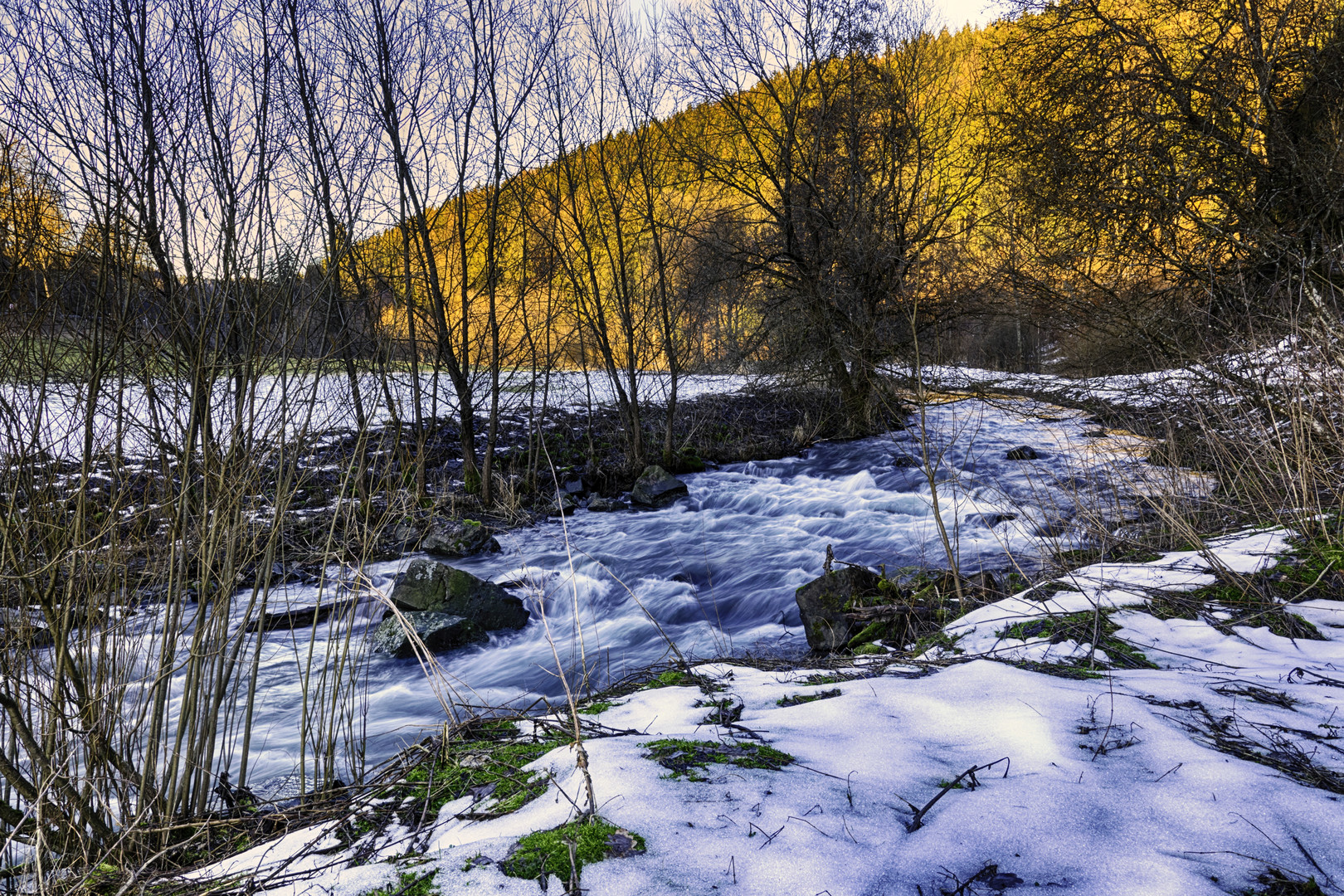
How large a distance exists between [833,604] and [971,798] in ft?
8.91

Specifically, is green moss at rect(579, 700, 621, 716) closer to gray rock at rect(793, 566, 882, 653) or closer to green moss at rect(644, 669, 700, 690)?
green moss at rect(644, 669, 700, 690)

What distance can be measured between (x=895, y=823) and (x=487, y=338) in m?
8.40

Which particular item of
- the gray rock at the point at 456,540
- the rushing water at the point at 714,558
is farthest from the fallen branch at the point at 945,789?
the gray rock at the point at 456,540

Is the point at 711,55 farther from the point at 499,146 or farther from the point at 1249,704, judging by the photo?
the point at 1249,704

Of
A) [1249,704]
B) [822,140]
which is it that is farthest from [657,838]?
[822,140]

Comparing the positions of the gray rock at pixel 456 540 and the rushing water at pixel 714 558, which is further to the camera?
the gray rock at pixel 456 540

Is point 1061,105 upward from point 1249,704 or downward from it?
upward

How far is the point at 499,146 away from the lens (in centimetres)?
759

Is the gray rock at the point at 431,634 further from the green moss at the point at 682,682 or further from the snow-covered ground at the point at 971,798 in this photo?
the snow-covered ground at the point at 971,798

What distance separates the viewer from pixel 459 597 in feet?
17.6

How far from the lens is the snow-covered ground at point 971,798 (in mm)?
1175

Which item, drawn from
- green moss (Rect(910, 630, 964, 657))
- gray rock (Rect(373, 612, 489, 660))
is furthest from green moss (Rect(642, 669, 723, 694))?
gray rock (Rect(373, 612, 489, 660))

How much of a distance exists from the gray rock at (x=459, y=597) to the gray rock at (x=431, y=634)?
70 mm

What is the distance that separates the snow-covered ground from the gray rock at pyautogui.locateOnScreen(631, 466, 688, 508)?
6.74 metres
